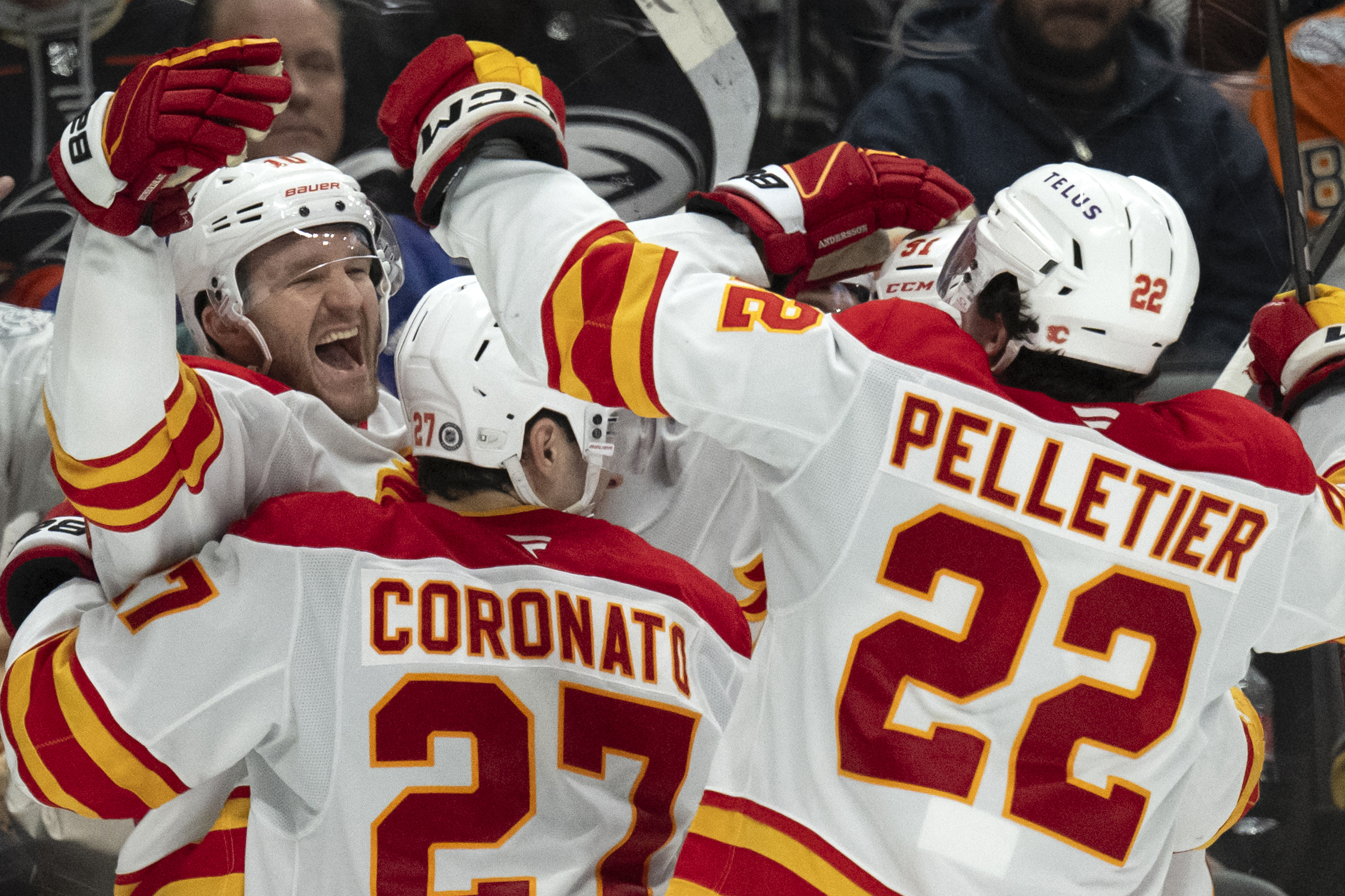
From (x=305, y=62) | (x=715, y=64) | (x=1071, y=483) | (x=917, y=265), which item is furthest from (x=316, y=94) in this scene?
(x=1071, y=483)

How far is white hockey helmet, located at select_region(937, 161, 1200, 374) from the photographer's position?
5.37 ft

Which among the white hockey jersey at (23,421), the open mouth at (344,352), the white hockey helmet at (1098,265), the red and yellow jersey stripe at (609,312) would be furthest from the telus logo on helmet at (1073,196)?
the white hockey jersey at (23,421)

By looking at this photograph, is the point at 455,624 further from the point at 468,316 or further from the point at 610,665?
the point at 468,316

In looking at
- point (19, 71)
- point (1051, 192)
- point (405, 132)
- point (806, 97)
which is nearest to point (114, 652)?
point (405, 132)

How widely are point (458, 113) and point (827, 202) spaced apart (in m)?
0.79

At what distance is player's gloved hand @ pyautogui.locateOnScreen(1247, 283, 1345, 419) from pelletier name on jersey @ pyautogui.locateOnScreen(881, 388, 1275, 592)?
0.78 m

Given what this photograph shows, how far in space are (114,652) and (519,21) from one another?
8.27 ft

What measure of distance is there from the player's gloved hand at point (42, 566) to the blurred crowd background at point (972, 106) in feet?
5.71

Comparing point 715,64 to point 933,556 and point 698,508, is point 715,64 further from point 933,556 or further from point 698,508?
point 933,556

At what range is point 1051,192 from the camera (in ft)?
5.65

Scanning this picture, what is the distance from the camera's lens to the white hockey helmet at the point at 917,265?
2654 mm

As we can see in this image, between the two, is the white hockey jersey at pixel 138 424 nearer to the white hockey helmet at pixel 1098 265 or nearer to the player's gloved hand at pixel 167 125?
the player's gloved hand at pixel 167 125

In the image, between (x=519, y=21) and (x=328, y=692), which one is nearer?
(x=328, y=692)

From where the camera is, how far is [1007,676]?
1568 millimetres
